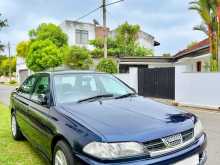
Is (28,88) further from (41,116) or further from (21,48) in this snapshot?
(21,48)

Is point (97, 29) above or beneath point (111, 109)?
above

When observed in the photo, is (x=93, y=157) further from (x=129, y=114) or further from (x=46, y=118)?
(x=46, y=118)

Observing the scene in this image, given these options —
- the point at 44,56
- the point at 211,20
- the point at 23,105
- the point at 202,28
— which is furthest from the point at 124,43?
the point at 23,105

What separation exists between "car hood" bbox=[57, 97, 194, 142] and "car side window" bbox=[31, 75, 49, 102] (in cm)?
75

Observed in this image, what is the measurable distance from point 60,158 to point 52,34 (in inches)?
1277

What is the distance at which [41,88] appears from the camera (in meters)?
5.22

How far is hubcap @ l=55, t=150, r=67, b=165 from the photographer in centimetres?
377

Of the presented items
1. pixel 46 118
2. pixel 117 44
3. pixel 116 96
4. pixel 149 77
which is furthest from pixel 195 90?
pixel 117 44

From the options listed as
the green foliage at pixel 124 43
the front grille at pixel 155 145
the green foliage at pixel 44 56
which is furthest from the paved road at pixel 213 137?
the green foliage at pixel 124 43

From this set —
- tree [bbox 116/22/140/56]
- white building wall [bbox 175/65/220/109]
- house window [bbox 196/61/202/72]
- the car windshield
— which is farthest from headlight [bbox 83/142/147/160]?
tree [bbox 116/22/140/56]

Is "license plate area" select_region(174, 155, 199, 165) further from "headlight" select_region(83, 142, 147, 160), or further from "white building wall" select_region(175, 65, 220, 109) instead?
"white building wall" select_region(175, 65, 220, 109)

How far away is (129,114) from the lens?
3.80 m

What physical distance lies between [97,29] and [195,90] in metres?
28.8

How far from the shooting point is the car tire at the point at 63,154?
139 inches
